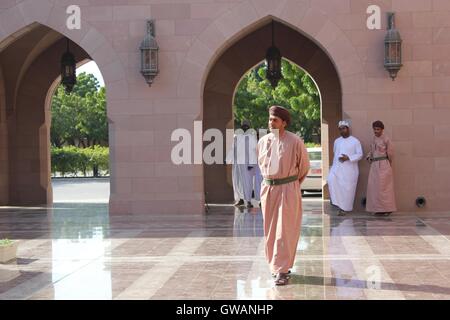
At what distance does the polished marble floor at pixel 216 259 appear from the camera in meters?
5.85

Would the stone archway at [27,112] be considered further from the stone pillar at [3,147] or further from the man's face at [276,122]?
the man's face at [276,122]

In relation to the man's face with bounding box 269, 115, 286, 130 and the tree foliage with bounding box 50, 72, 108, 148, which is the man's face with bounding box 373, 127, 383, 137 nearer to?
the man's face with bounding box 269, 115, 286, 130

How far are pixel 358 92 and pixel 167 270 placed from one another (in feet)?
19.2

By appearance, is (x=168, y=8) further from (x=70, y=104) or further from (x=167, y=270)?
(x=70, y=104)

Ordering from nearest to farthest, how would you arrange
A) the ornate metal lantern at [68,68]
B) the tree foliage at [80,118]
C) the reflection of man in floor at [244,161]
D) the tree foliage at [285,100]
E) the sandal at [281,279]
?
the sandal at [281,279]
the reflection of man in floor at [244,161]
the ornate metal lantern at [68,68]
the tree foliage at [285,100]
the tree foliage at [80,118]

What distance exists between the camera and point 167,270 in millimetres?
6781

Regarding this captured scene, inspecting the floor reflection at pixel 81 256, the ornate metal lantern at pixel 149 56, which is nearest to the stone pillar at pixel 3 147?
the floor reflection at pixel 81 256

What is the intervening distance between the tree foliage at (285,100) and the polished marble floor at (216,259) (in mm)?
11889

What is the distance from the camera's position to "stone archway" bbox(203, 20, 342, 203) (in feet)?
48.2

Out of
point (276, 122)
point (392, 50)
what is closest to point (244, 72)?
point (392, 50)

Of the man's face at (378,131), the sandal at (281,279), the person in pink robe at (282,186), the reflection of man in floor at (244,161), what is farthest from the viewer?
the reflection of man in floor at (244,161)

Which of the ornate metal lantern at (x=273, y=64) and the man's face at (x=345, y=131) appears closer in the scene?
the man's face at (x=345, y=131)

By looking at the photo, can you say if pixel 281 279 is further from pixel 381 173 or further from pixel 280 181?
pixel 381 173

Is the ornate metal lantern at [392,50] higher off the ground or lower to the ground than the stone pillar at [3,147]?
higher
